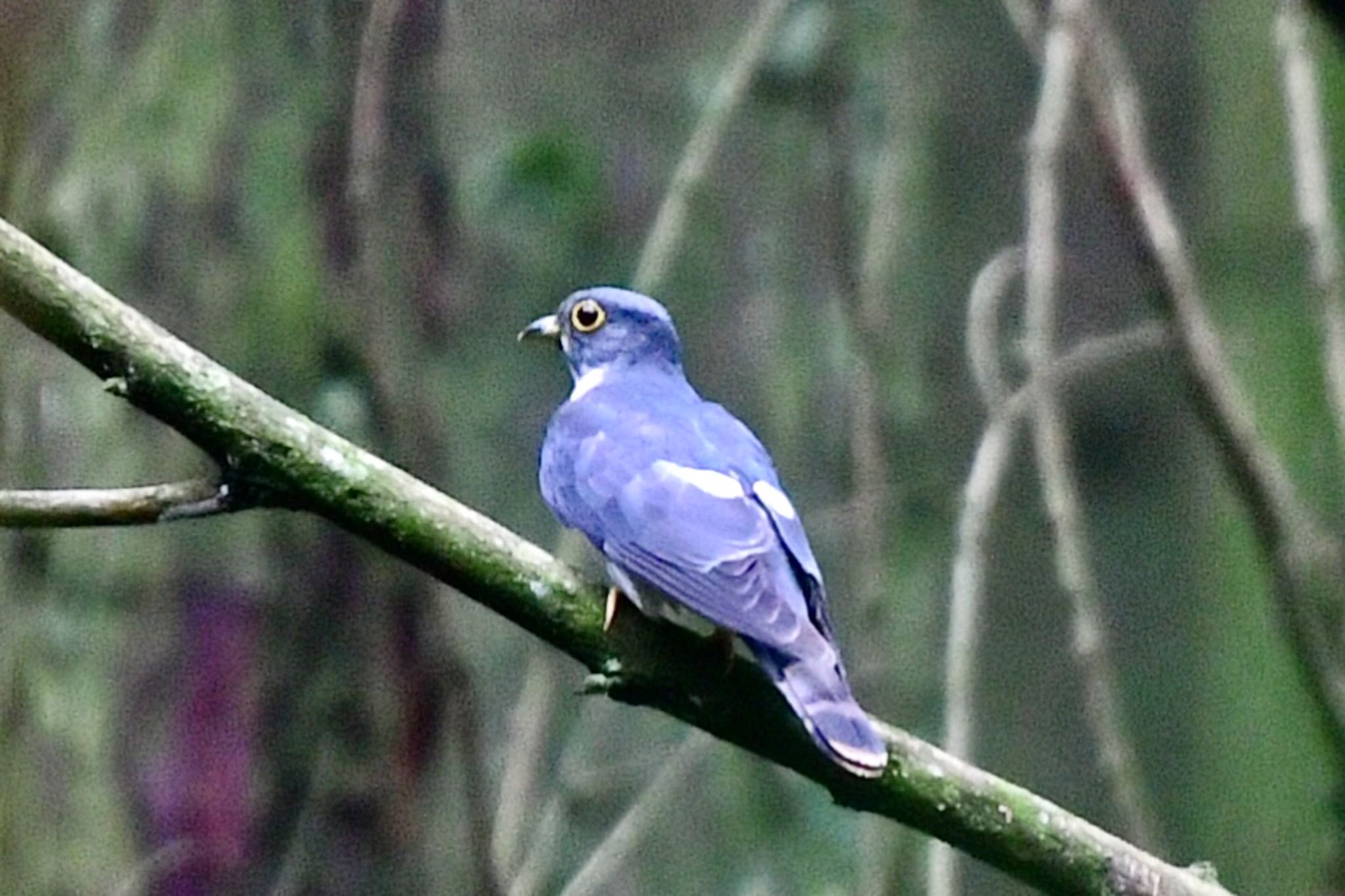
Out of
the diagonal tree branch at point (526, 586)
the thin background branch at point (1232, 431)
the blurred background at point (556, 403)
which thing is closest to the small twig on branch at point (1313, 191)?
the thin background branch at point (1232, 431)

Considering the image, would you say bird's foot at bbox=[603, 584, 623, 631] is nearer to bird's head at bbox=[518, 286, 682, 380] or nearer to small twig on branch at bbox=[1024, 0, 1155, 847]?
bird's head at bbox=[518, 286, 682, 380]

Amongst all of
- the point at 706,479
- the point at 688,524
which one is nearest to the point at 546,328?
the point at 706,479

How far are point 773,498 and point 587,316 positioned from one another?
629mm

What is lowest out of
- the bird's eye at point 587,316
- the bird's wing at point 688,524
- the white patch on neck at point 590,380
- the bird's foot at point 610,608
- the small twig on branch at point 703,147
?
the bird's foot at point 610,608

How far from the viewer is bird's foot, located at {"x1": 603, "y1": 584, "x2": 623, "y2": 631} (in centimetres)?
223

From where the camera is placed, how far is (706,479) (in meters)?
2.72

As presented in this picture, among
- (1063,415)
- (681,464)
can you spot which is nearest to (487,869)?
(681,464)

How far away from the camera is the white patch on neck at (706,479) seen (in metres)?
2.69

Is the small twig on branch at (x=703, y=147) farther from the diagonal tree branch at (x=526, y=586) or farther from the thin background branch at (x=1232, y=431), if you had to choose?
the diagonal tree branch at (x=526, y=586)

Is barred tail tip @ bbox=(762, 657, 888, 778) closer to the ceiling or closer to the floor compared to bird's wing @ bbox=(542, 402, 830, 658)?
closer to the floor

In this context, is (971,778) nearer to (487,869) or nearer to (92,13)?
(487,869)

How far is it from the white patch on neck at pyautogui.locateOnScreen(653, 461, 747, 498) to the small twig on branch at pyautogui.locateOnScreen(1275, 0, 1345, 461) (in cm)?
116

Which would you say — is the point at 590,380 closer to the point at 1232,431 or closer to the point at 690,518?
the point at 690,518

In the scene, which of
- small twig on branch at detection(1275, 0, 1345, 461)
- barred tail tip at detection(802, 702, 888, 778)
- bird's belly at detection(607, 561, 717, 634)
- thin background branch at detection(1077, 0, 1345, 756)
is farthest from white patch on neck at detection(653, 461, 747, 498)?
small twig on branch at detection(1275, 0, 1345, 461)
